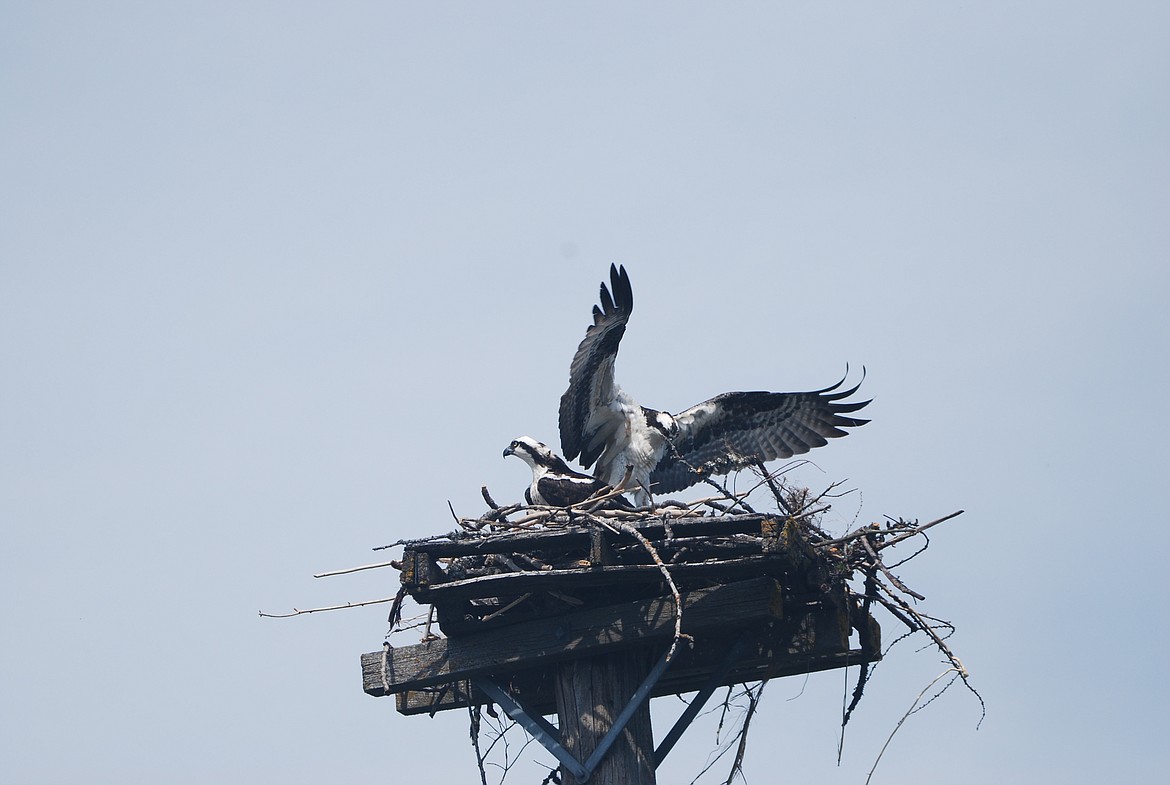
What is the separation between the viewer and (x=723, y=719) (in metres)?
6.68

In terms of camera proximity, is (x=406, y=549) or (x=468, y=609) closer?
(x=406, y=549)

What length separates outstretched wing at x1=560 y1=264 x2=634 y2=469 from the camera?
914 centimetres

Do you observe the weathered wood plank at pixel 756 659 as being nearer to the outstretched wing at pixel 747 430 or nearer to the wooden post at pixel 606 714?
the wooden post at pixel 606 714

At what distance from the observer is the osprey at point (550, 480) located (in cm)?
895

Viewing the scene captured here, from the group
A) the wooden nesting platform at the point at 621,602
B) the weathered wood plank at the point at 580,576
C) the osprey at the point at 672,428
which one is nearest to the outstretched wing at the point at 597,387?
the osprey at the point at 672,428

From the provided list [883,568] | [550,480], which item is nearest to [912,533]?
[883,568]

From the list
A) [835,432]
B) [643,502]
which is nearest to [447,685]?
[643,502]

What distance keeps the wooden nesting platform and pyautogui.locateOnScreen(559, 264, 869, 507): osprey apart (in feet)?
9.16

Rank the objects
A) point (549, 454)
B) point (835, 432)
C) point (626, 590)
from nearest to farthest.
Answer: point (626, 590) → point (549, 454) → point (835, 432)

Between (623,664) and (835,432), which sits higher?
(835,432)

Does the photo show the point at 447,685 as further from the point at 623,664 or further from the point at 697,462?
the point at 697,462

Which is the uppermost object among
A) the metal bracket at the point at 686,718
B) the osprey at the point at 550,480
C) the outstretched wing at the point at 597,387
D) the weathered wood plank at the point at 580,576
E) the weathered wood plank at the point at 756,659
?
the outstretched wing at the point at 597,387

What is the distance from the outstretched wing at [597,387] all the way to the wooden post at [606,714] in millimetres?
3205

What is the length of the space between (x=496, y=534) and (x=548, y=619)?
486 millimetres
